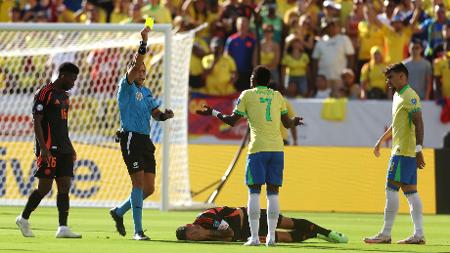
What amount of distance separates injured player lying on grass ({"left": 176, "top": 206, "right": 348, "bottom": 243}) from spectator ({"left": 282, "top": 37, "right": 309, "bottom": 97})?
1179 cm

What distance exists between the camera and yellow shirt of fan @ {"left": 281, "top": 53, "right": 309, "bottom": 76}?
25.4 meters

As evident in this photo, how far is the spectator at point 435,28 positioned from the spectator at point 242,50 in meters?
3.52

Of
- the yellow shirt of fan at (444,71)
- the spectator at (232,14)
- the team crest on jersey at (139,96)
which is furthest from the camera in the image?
the spectator at (232,14)

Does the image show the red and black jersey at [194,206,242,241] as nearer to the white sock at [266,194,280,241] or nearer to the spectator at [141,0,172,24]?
the white sock at [266,194,280,241]

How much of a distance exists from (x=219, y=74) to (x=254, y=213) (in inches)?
502

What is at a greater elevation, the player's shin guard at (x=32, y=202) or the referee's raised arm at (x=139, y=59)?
the referee's raised arm at (x=139, y=59)

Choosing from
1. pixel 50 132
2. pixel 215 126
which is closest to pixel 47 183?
pixel 50 132

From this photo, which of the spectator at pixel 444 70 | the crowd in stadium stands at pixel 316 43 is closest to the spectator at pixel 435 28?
the crowd in stadium stands at pixel 316 43

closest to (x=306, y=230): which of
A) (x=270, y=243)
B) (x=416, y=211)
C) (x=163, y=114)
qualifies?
(x=270, y=243)

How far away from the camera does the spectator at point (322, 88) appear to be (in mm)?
25266

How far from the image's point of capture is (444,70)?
24359mm

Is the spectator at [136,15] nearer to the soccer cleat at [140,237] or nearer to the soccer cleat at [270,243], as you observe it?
the soccer cleat at [140,237]

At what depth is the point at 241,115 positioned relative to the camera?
12.9 metres

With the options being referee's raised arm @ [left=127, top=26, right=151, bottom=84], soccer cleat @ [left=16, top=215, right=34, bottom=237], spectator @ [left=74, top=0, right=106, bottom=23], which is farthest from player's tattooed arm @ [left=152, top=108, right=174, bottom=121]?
spectator @ [left=74, top=0, right=106, bottom=23]
